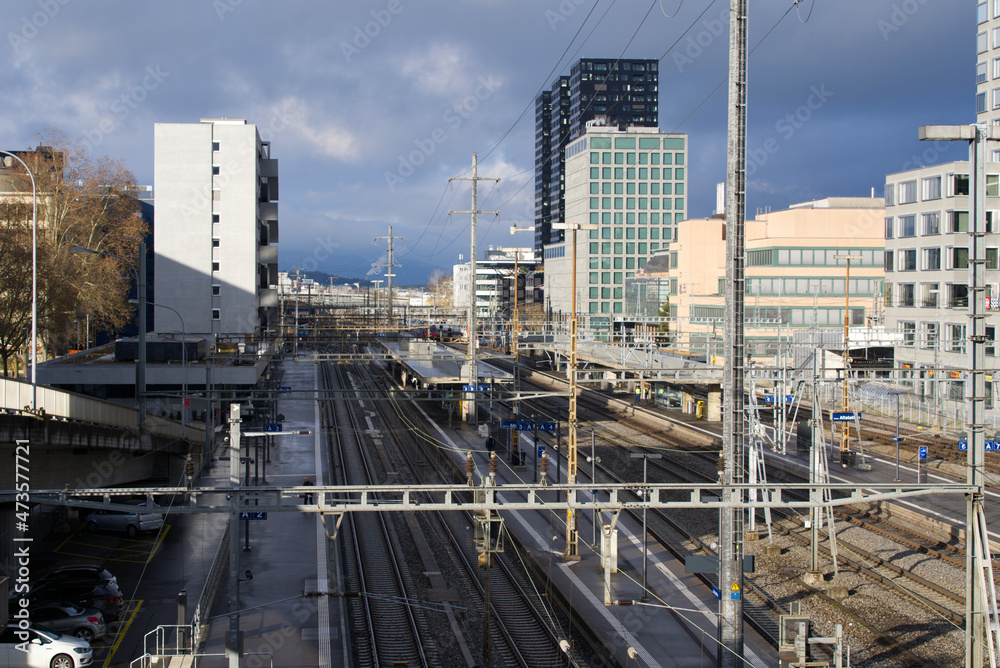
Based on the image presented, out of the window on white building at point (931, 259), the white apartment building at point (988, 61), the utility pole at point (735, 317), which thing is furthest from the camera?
the white apartment building at point (988, 61)

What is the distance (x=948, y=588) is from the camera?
51.9ft

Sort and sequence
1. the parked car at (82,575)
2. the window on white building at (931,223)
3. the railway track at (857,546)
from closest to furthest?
the railway track at (857,546), the parked car at (82,575), the window on white building at (931,223)

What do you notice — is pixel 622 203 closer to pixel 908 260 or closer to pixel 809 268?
pixel 809 268

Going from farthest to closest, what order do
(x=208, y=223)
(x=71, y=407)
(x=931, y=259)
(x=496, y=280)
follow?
(x=496, y=280) < (x=208, y=223) < (x=931, y=259) < (x=71, y=407)

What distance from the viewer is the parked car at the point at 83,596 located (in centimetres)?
1512

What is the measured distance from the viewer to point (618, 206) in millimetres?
85312

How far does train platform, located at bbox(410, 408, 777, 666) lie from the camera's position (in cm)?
1337

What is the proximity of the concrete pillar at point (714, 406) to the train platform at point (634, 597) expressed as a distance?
1586cm

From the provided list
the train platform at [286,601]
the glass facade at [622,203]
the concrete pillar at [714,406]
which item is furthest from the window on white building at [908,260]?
the glass facade at [622,203]

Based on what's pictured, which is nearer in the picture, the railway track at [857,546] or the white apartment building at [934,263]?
the railway track at [857,546]

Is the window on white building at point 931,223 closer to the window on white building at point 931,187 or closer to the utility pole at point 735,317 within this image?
the window on white building at point 931,187

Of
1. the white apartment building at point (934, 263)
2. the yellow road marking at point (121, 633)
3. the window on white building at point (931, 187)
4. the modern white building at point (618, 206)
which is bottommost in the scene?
the yellow road marking at point (121, 633)

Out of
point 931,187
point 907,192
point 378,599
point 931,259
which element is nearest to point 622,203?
point 907,192

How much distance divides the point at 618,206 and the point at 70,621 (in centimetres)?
7655
